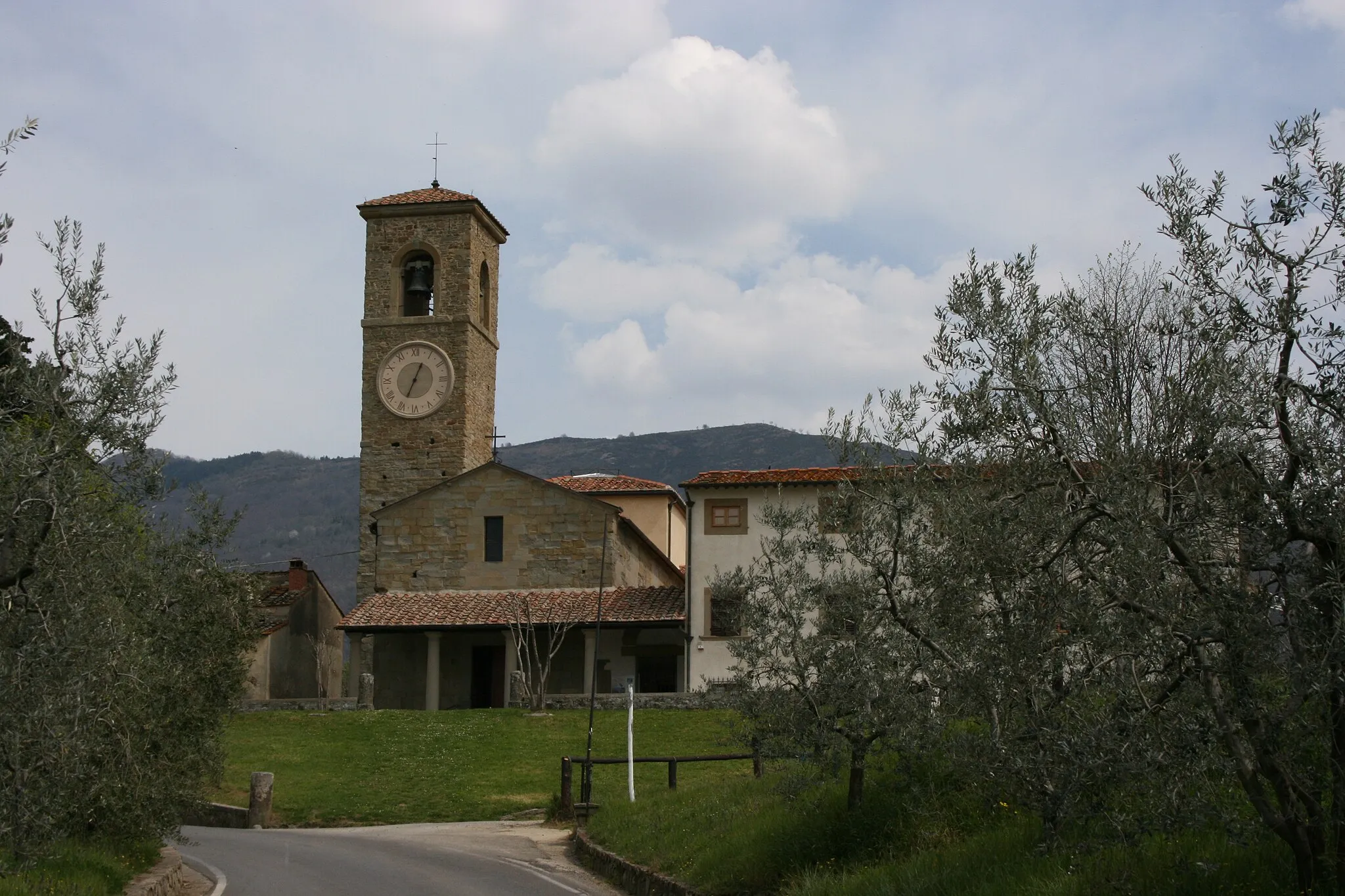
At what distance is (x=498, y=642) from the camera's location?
44.0m

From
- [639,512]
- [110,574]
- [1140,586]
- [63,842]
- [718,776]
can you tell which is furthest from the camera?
[639,512]

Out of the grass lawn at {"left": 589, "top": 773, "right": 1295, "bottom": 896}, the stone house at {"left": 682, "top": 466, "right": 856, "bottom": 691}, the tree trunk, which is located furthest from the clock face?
the tree trunk

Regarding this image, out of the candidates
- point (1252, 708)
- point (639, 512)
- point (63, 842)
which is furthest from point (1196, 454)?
point (639, 512)

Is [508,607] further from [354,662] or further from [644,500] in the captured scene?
[644,500]

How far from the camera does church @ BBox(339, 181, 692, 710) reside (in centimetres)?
4194

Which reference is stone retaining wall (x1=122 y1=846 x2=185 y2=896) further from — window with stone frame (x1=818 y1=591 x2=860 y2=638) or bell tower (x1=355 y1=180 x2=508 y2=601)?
bell tower (x1=355 y1=180 x2=508 y2=601)

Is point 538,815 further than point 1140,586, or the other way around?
point 538,815

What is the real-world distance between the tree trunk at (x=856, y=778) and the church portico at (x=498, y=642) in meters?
25.8

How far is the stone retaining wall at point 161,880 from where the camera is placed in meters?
14.0

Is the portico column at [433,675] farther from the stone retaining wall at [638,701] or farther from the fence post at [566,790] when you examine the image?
the fence post at [566,790]

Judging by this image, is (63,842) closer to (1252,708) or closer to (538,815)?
(1252,708)

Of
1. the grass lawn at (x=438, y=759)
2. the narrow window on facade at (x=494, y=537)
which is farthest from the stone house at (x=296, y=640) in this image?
the grass lawn at (x=438, y=759)

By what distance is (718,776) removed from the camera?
2566cm

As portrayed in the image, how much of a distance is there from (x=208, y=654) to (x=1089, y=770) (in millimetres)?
12036
